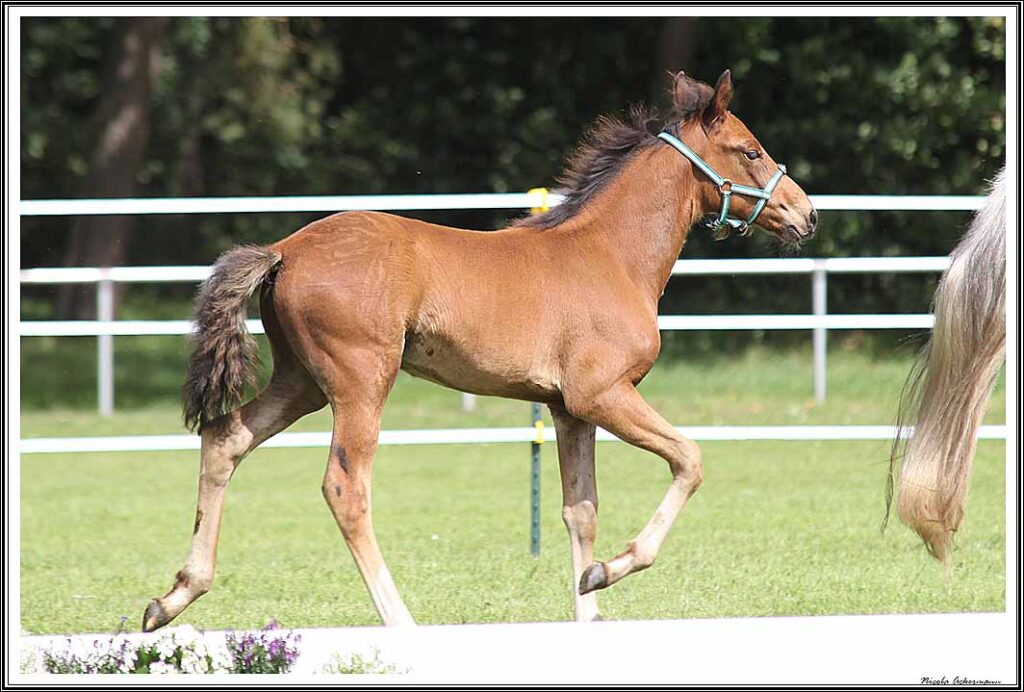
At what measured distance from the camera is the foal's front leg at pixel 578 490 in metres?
5.14

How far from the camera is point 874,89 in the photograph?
15.5 m

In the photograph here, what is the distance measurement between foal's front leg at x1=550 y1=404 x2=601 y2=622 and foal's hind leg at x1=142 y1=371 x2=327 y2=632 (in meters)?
0.92

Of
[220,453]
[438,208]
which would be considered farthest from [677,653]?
[438,208]

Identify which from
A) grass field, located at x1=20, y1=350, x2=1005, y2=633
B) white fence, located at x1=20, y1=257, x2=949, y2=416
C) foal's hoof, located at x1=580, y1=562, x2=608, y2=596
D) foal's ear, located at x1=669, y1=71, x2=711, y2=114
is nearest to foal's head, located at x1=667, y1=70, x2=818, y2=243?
foal's ear, located at x1=669, y1=71, x2=711, y2=114

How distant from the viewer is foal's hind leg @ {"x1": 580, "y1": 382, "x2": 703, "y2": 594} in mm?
4652

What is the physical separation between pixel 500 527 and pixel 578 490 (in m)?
2.70

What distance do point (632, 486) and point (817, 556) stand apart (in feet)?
7.95

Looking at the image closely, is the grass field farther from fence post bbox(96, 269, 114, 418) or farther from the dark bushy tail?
the dark bushy tail

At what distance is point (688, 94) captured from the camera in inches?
203

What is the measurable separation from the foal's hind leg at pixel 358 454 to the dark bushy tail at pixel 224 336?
36cm

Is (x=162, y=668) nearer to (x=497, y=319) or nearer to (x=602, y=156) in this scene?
(x=497, y=319)

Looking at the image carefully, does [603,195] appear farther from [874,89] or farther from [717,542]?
[874,89]

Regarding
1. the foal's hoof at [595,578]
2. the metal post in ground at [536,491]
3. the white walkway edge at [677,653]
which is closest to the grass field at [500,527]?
the metal post in ground at [536,491]

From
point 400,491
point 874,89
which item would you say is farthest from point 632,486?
point 874,89
